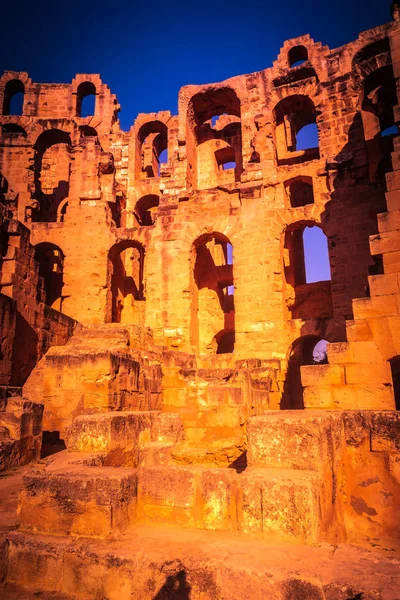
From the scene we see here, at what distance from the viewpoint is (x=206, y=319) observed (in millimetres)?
17094

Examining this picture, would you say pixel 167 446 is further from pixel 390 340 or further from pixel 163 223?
pixel 163 223

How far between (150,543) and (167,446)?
136cm

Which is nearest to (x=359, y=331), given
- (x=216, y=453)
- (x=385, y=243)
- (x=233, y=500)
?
(x=385, y=243)

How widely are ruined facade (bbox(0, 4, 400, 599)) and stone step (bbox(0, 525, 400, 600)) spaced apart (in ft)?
0.07

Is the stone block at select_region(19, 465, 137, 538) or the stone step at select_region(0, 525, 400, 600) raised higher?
the stone block at select_region(19, 465, 137, 538)

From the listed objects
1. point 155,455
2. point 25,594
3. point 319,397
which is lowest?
point 25,594

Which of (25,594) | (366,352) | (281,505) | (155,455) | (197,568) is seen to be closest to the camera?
(197,568)

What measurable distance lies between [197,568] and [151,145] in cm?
2526

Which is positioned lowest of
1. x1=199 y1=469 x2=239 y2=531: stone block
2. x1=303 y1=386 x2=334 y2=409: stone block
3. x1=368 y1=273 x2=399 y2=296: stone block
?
x1=199 y1=469 x2=239 y2=531: stone block

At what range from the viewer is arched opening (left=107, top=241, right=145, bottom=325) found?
16.7m

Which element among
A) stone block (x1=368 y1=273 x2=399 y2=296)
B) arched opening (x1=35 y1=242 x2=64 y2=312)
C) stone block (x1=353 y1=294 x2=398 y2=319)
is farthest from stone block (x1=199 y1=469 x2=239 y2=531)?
arched opening (x1=35 y1=242 x2=64 y2=312)

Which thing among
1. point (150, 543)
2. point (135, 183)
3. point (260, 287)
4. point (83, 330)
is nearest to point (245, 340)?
point (260, 287)

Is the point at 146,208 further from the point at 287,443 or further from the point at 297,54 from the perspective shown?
the point at 287,443

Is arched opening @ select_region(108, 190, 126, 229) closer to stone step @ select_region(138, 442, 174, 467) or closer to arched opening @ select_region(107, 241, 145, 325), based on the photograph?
arched opening @ select_region(107, 241, 145, 325)
